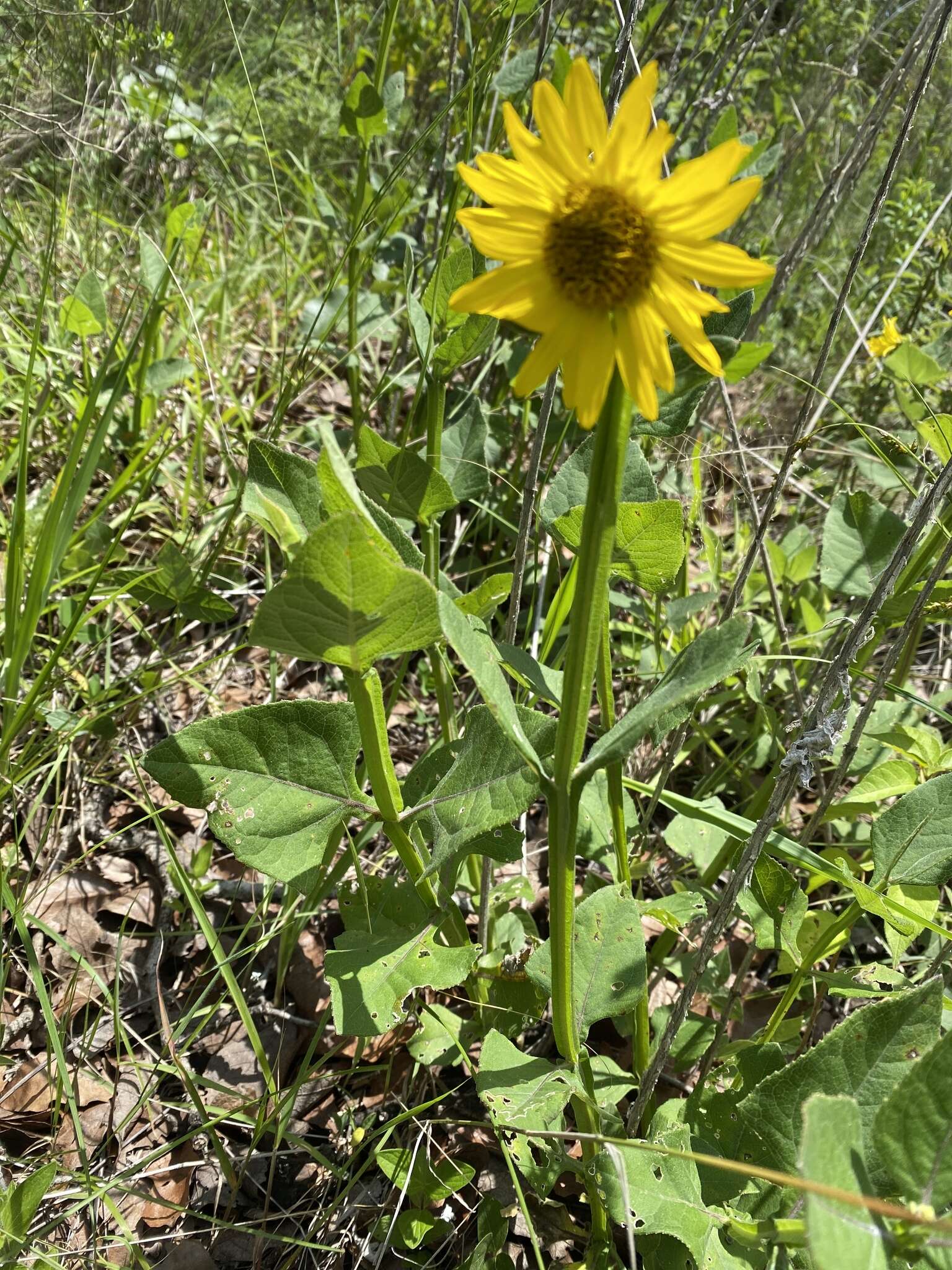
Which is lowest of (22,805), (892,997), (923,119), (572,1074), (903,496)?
(572,1074)

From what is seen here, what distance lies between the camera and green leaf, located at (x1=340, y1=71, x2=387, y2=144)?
6.03 ft

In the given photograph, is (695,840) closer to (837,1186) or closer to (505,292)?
(837,1186)

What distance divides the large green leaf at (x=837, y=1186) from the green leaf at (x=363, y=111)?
1.94m

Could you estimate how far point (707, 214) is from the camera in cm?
67

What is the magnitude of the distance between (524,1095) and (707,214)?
2.83ft

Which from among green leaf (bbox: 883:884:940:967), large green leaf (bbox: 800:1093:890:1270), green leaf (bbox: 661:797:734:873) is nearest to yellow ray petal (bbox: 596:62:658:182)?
large green leaf (bbox: 800:1093:890:1270)

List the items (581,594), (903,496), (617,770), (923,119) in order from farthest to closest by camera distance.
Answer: (923,119) → (903,496) → (617,770) → (581,594)

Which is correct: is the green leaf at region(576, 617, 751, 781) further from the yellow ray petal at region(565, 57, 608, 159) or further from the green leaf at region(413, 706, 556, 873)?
the yellow ray petal at region(565, 57, 608, 159)

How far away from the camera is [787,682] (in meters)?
1.84

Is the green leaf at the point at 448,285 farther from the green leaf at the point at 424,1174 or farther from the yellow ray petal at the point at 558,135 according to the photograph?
the green leaf at the point at 424,1174

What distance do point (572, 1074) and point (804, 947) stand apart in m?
0.48

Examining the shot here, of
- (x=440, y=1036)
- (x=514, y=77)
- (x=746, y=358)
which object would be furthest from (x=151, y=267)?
(x=440, y=1036)

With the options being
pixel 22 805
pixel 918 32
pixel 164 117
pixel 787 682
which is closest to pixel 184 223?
pixel 164 117

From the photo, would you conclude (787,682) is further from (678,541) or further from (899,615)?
(678,541)
